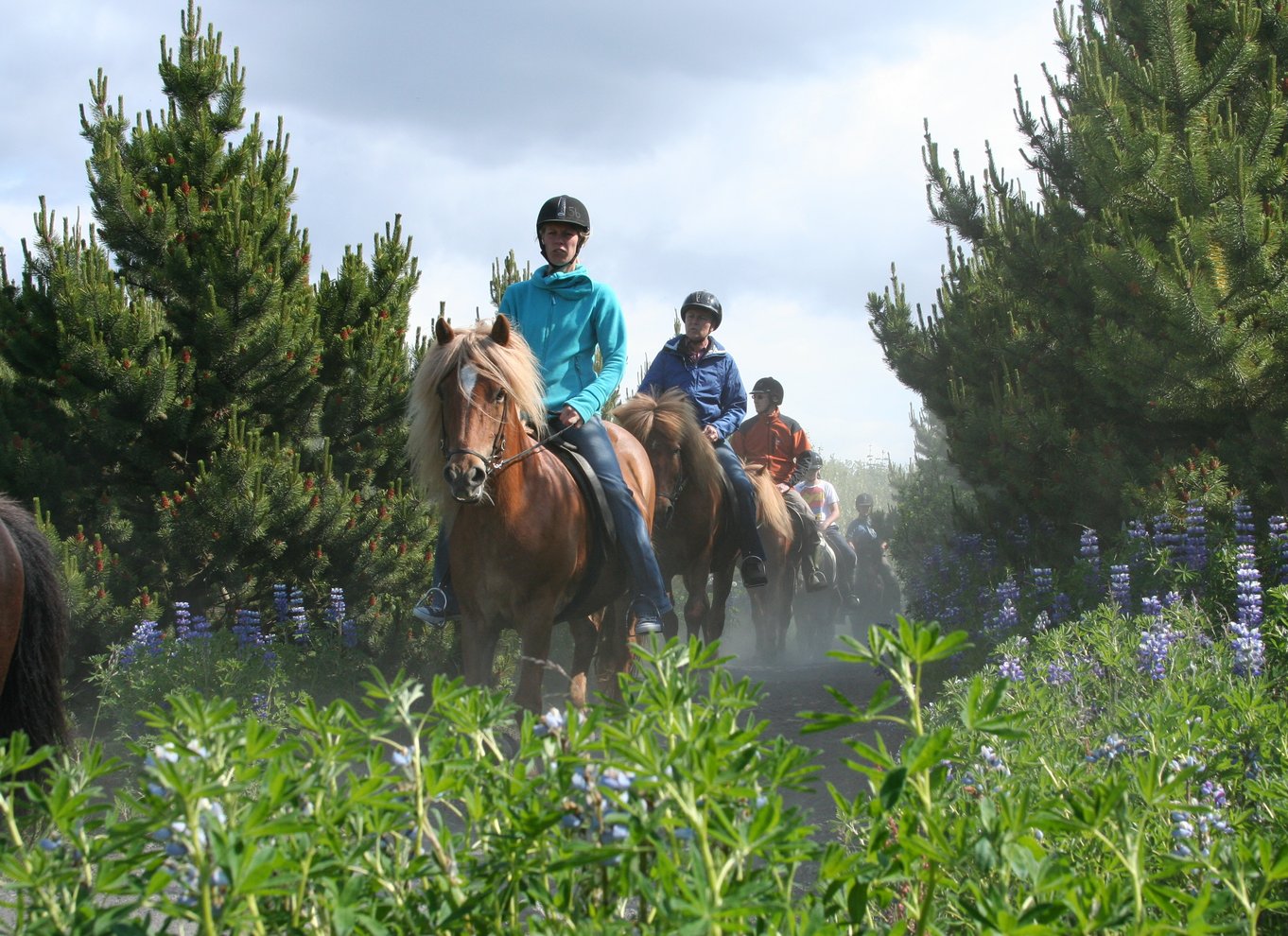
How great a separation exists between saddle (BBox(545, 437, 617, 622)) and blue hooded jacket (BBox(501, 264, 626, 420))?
393mm

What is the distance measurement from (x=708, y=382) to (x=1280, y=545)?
4.38m

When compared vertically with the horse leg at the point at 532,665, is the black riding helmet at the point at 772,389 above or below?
above

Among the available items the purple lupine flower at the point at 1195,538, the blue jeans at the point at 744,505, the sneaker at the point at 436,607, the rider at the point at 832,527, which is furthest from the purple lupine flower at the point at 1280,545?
the rider at the point at 832,527

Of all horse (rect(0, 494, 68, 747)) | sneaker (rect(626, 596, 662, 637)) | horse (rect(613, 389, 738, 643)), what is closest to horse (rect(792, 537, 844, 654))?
horse (rect(613, 389, 738, 643))

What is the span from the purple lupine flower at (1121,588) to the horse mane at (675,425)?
116 inches

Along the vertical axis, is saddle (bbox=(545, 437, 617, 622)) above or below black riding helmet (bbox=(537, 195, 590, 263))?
below

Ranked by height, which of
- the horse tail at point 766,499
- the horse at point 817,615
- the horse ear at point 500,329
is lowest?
the horse at point 817,615

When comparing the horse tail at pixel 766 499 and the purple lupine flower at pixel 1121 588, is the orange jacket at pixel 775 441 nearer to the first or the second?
the horse tail at pixel 766 499

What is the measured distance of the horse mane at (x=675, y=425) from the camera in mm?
8141

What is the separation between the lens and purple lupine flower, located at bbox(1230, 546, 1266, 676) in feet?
14.4

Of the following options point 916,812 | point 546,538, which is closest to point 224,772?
point 916,812

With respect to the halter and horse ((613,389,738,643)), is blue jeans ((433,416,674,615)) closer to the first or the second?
the halter

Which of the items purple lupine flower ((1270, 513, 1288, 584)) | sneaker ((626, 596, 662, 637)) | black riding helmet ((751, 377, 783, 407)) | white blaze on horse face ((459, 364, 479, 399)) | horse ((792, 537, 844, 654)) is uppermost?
black riding helmet ((751, 377, 783, 407))

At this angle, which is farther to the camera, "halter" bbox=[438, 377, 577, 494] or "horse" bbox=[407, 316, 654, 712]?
"horse" bbox=[407, 316, 654, 712]
